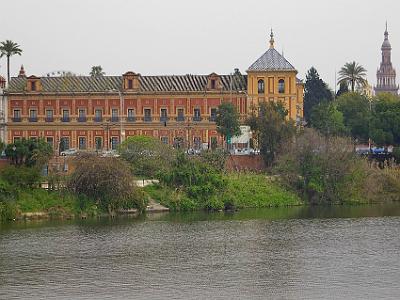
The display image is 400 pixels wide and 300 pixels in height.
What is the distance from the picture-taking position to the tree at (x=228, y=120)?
79.8 meters

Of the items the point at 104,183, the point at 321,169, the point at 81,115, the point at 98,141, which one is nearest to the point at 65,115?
the point at 81,115

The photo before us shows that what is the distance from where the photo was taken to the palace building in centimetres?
8681

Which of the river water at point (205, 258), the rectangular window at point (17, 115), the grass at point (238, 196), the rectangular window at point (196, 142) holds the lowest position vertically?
the river water at point (205, 258)

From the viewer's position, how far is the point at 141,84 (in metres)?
87.7

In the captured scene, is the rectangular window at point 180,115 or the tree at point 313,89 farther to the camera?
the tree at point 313,89

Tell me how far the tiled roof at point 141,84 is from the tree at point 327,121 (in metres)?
7.34

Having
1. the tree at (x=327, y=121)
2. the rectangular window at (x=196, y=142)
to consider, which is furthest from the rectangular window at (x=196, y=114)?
the tree at (x=327, y=121)

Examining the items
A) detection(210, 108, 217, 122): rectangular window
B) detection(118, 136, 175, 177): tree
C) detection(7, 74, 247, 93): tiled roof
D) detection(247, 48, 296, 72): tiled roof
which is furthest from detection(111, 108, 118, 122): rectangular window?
detection(118, 136, 175, 177): tree

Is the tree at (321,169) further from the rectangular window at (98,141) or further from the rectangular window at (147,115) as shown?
the rectangular window at (98,141)

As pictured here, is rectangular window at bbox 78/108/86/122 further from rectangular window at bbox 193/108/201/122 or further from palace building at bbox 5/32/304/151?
rectangular window at bbox 193/108/201/122

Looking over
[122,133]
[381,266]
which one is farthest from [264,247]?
[122,133]

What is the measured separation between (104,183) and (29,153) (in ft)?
20.2

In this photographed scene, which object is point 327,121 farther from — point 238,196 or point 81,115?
point 81,115

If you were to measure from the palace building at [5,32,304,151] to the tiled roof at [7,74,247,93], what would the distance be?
0.16m
